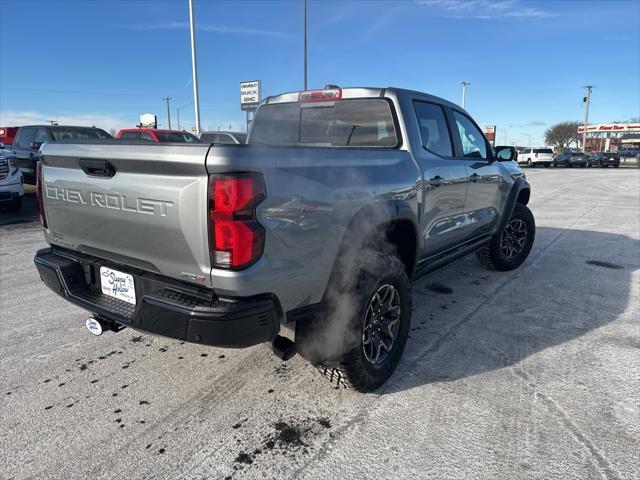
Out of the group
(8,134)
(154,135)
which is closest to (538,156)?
(154,135)

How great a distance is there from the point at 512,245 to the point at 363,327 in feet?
11.9

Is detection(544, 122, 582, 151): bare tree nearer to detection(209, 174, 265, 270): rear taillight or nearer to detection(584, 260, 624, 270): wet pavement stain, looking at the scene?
detection(584, 260, 624, 270): wet pavement stain

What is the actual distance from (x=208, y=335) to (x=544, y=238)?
22.5 feet

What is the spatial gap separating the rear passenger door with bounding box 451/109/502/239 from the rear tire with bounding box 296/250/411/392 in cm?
159

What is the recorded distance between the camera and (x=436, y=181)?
11.4 ft

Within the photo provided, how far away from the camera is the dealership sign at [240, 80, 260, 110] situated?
23.2 metres

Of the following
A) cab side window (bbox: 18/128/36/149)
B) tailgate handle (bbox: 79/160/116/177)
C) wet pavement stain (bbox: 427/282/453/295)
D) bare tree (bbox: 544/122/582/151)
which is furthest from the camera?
bare tree (bbox: 544/122/582/151)

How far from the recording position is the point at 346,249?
2.56 metres

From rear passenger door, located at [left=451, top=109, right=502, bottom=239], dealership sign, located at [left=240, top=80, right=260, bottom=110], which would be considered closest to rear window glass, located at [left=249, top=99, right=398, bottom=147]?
rear passenger door, located at [left=451, top=109, right=502, bottom=239]

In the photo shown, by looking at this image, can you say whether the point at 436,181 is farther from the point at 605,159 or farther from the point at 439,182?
the point at 605,159

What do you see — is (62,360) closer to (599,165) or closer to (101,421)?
(101,421)

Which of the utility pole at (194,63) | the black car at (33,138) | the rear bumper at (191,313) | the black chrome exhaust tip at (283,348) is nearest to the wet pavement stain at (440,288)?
the black chrome exhaust tip at (283,348)

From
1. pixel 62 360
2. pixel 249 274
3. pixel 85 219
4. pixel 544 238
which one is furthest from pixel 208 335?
pixel 544 238

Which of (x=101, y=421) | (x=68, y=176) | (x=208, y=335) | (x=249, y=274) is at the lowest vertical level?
(x=101, y=421)
